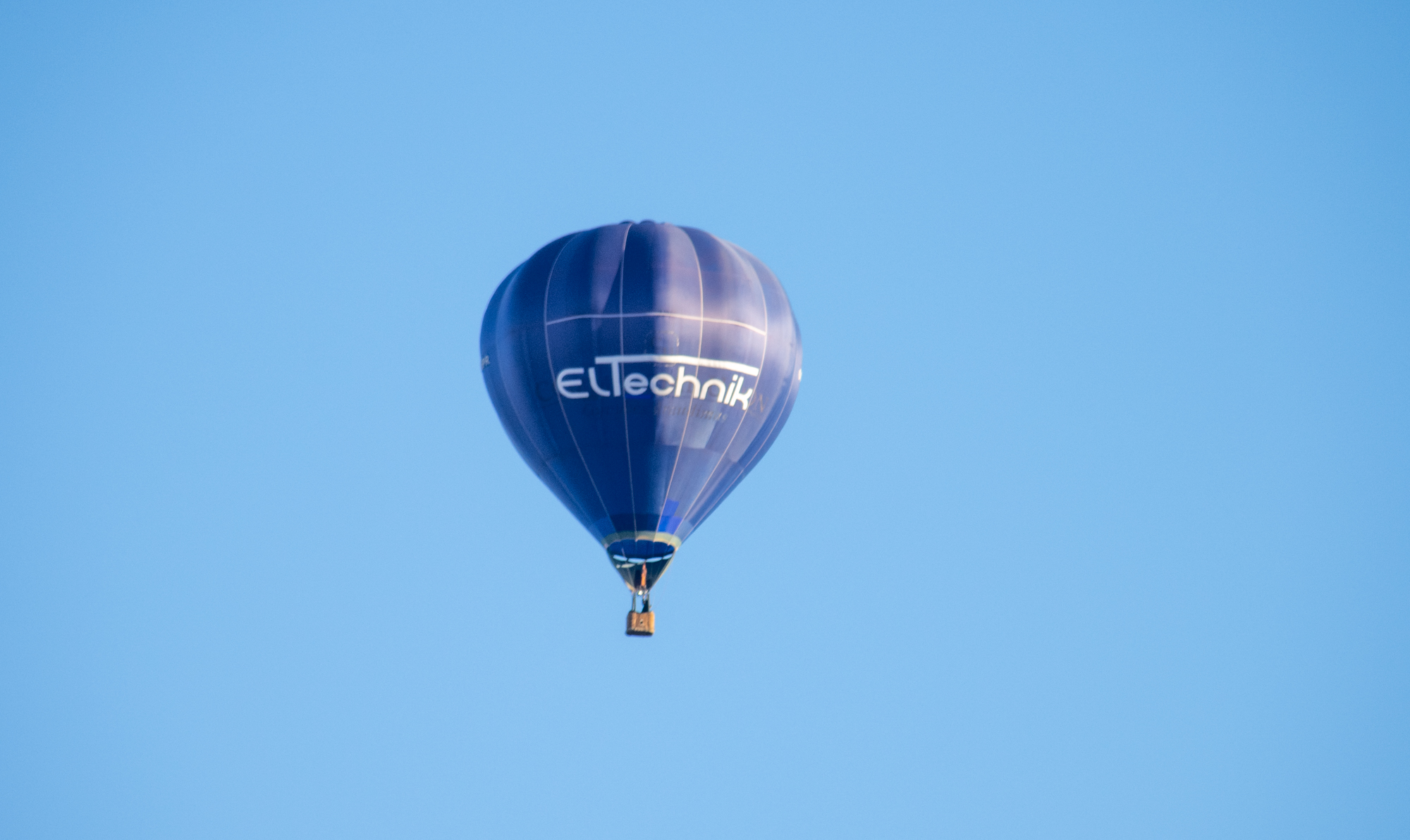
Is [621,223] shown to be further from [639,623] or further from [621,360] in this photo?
[639,623]

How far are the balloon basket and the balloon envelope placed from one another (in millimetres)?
976

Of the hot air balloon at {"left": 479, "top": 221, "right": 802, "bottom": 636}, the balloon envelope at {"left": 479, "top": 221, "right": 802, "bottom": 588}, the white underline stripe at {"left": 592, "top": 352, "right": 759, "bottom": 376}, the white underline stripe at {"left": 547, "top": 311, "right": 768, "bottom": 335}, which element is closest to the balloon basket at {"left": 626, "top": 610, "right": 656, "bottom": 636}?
the hot air balloon at {"left": 479, "top": 221, "right": 802, "bottom": 636}

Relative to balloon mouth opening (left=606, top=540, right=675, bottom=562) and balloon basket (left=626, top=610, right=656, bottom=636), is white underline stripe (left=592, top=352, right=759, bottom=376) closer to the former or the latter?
balloon mouth opening (left=606, top=540, right=675, bottom=562)

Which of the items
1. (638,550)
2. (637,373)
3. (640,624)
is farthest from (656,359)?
(640,624)

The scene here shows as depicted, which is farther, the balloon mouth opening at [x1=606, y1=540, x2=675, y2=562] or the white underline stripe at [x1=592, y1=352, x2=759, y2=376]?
the balloon mouth opening at [x1=606, y1=540, x2=675, y2=562]

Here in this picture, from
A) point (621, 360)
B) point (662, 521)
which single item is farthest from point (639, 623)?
point (621, 360)

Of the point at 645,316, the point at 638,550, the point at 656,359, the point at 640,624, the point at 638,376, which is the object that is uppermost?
the point at 645,316

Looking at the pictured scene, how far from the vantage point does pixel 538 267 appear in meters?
43.5

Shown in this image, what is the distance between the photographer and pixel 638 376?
139 ft

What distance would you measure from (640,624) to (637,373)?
4.25 metres

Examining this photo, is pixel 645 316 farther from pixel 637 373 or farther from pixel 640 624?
pixel 640 624

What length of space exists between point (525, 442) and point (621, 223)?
4.15 m

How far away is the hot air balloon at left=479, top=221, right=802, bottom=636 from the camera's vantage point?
42.5 metres

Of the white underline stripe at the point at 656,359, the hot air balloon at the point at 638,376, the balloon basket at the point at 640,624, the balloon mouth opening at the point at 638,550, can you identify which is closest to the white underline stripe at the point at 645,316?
the hot air balloon at the point at 638,376
